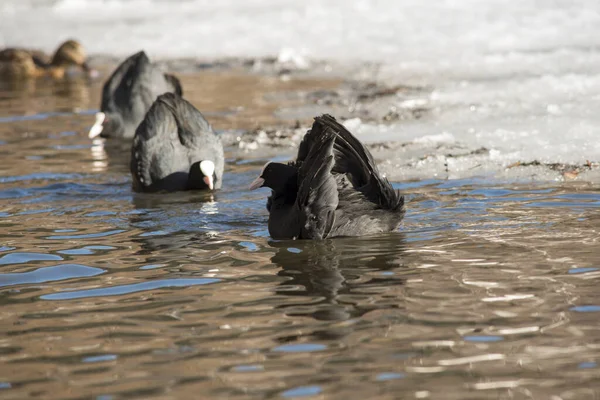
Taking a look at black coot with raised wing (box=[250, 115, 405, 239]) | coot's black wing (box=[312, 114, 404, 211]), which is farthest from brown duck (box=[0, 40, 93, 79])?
coot's black wing (box=[312, 114, 404, 211])

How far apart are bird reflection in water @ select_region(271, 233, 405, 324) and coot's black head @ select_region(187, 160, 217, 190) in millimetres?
2236

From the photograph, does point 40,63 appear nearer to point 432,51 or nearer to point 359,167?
point 432,51

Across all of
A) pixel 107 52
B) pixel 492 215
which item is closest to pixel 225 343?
pixel 492 215

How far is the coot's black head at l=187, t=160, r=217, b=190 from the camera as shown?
8867 mm

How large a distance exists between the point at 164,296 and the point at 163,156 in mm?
4176

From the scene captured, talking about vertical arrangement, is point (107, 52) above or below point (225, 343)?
above

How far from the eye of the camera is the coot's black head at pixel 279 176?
720 cm

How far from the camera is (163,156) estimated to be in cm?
951

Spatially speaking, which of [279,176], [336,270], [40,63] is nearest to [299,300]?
[336,270]

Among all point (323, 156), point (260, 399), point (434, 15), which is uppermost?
point (434, 15)

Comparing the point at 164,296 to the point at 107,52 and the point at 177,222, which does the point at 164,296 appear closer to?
the point at 177,222

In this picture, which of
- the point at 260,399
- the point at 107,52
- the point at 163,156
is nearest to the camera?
the point at 260,399

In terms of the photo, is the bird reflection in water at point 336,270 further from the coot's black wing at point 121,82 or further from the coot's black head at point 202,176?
the coot's black wing at point 121,82

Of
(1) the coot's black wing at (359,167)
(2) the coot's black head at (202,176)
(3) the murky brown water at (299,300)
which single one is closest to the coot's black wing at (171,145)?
(2) the coot's black head at (202,176)
